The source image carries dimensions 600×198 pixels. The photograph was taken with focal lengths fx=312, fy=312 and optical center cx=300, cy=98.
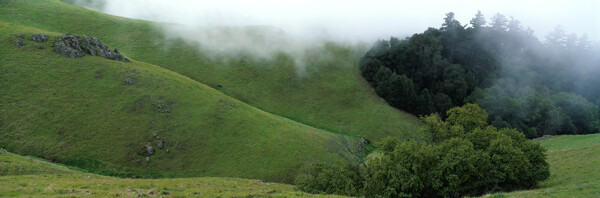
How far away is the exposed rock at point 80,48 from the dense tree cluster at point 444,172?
62274 mm

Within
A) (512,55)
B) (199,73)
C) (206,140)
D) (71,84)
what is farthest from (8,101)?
(512,55)

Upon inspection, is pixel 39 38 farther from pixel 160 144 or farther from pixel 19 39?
pixel 160 144

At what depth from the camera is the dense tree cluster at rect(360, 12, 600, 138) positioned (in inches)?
3829

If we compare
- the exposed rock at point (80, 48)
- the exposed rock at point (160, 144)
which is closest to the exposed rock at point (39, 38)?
the exposed rock at point (80, 48)

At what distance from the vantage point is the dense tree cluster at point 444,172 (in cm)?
2984

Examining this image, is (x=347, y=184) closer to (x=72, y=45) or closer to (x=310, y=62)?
(x=72, y=45)

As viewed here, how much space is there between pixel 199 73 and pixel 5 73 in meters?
42.5

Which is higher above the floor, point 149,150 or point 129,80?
point 129,80

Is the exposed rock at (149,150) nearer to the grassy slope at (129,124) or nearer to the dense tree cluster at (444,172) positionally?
the grassy slope at (129,124)

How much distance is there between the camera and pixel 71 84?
59875mm

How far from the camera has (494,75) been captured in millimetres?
119500

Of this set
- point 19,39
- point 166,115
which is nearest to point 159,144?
point 166,115

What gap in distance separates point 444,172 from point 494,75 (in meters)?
109

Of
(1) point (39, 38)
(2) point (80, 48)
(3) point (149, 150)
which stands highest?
(1) point (39, 38)
